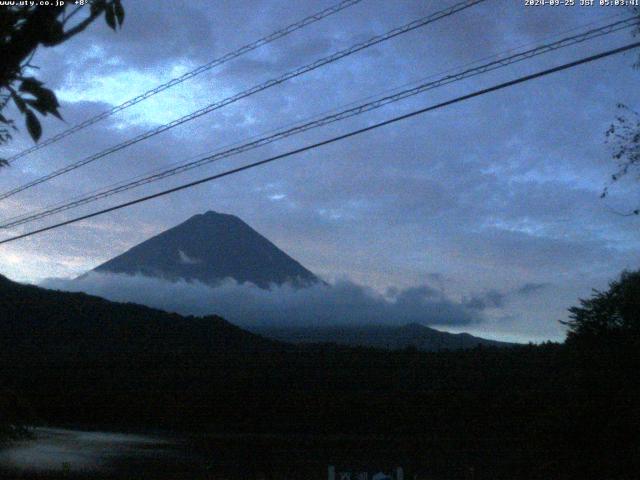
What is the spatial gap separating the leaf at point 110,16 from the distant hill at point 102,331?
1838 centimetres

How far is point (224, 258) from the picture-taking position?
2702 inches

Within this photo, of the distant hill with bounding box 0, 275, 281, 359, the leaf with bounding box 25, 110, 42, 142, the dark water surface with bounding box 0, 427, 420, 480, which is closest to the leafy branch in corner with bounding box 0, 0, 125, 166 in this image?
the leaf with bounding box 25, 110, 42, 142

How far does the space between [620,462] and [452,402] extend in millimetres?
8151

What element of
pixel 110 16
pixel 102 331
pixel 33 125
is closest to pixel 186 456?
pixel 102 331

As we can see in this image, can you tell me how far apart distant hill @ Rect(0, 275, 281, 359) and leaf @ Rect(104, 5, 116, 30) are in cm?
1838

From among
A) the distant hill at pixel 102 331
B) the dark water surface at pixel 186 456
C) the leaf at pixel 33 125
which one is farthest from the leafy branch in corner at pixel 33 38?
the distant hill at pixel 102 331

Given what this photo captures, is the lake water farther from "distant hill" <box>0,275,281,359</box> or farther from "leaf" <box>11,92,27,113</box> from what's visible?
"leaf" <box>11,92,27,113</box>

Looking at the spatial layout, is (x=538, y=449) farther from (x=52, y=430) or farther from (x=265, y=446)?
(x=52, y=430)

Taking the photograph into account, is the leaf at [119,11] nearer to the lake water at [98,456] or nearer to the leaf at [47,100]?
the leaf at [47,100]

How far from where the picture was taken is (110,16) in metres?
3.46

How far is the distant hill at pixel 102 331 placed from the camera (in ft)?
72.4

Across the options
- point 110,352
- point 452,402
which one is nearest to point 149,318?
point 110,352

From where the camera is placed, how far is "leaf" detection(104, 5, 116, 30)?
345 centimetres

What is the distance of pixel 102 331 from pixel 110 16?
20.7 meters
